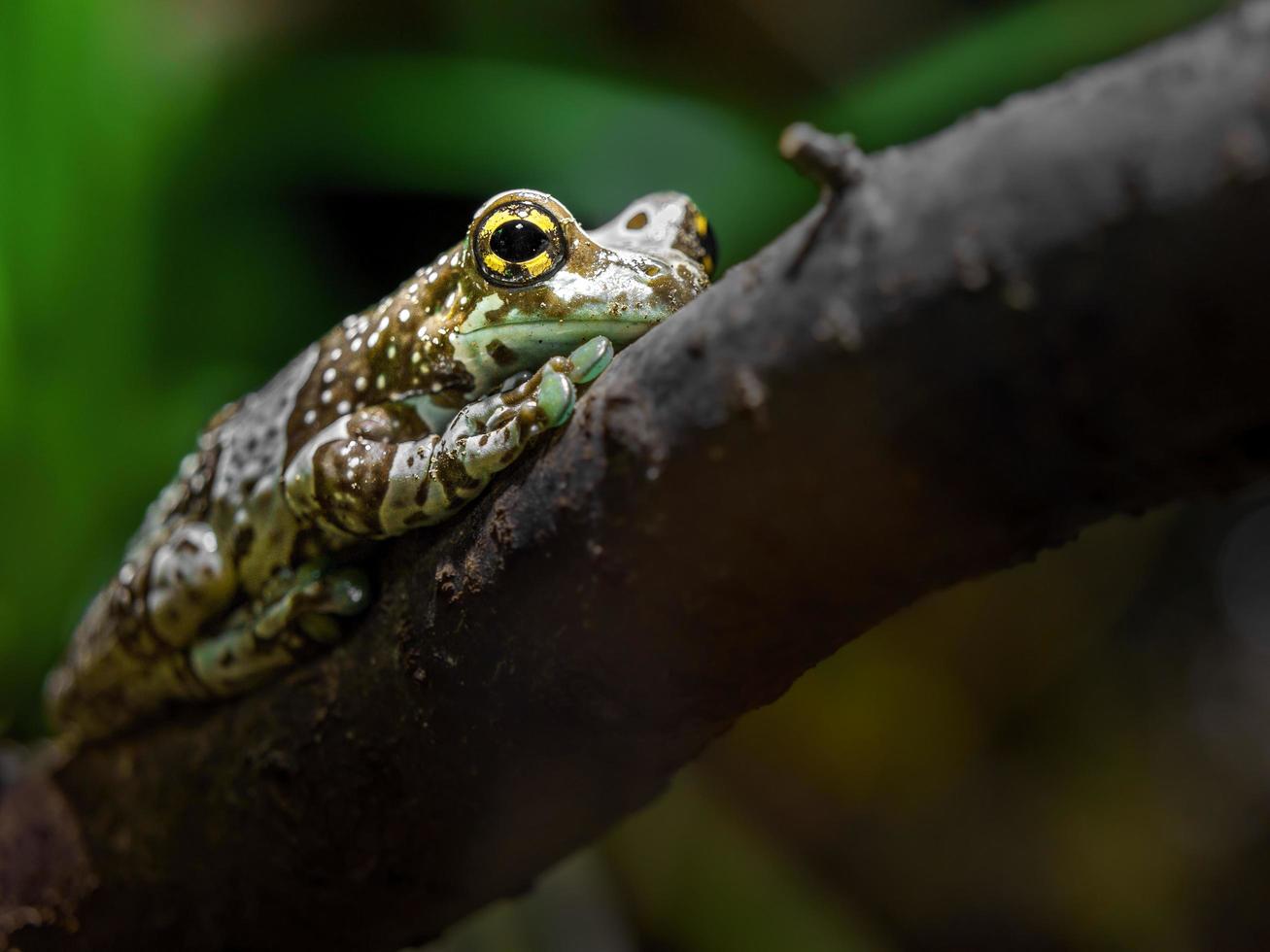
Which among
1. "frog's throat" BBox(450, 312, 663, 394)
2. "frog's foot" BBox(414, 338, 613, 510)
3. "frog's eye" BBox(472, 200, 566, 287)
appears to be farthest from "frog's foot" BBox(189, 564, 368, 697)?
"frog's eye" BBox(472, 200, 566, 287)

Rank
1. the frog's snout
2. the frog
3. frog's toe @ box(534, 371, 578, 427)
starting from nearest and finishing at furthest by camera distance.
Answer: frog's toe @ box(534, 371, 578, 427)
the frog
the frog's snout

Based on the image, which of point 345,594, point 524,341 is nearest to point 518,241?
point 524,341

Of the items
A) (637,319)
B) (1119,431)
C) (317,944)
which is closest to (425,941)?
(317,944)

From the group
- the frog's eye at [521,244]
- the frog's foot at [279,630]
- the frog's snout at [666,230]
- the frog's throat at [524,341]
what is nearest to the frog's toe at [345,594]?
the frog's foot at [279,630]

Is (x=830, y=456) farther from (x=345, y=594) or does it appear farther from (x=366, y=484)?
(x=345, y=594)

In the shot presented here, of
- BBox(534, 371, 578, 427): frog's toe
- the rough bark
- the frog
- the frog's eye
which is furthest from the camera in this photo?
the frog's eye

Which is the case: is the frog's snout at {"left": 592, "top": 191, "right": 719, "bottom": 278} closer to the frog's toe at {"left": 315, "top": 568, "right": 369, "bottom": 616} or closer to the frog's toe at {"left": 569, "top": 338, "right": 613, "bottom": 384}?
the frog's toe at {"left": 569, "top": 338, "right": 613, "bottom": 384}
